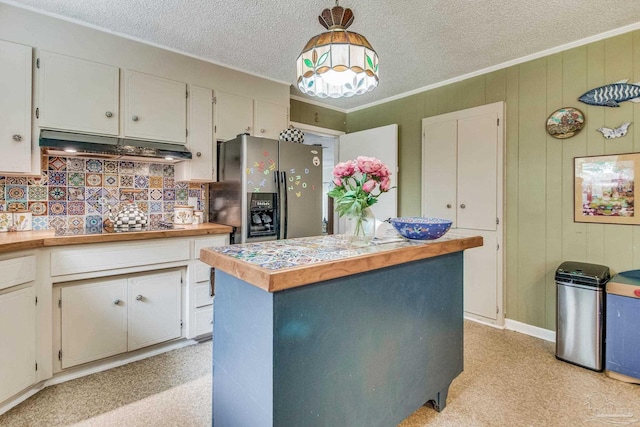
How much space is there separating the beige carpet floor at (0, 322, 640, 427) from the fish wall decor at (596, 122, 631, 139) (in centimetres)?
178

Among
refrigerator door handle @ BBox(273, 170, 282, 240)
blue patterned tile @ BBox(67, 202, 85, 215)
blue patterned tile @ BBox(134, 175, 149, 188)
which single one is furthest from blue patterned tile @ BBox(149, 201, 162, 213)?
refrigerator door handle @ BBox(273, 170, 282, 240)

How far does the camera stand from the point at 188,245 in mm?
2598

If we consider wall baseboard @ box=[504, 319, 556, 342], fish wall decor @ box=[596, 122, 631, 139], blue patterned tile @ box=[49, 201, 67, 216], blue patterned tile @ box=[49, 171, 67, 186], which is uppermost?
fish wall decor @ box=[596, 122, 631, 139]

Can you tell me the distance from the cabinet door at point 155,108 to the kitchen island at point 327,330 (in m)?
1.78

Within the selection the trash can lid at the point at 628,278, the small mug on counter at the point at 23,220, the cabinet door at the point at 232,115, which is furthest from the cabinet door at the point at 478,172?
the small mug on counter at the point at 23,220

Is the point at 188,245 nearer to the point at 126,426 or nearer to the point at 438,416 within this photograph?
the point at 126,426

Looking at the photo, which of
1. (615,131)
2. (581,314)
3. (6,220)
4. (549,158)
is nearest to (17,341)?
(6,220)

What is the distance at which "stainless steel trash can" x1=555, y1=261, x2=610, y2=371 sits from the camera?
229cm

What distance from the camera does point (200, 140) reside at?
9.82 feet

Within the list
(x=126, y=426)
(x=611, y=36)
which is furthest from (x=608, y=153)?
(x=126, y=426)

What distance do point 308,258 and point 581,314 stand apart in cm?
231

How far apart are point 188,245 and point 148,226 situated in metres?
Answer: 0.53

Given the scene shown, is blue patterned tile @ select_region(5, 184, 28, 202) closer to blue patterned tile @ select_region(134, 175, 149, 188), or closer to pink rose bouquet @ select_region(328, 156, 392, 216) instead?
blue patterned tile @ select_region(134, 175, 149, 188)

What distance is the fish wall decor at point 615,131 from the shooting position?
2436 mm
